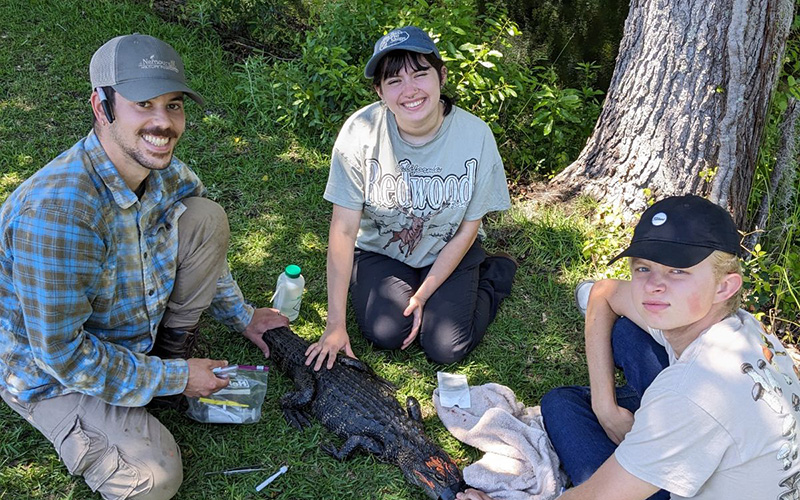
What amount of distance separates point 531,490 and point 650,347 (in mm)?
853

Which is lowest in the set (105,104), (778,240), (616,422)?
(616,422)

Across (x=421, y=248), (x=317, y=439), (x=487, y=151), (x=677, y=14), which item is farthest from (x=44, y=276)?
(x=677, y=14)

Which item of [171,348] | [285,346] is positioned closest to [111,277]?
[171,348]

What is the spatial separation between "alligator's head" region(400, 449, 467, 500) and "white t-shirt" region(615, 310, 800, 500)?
1.01 m

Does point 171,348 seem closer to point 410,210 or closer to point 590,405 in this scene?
point 410,210

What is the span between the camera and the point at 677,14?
4.25m

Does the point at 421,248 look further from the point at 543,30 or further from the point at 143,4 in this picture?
the point at 143,4

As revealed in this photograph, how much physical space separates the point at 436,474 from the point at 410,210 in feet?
4.83

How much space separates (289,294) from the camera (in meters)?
3.94

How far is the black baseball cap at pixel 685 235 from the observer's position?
2.23m

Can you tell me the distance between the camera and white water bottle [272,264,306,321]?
3914 millimetres

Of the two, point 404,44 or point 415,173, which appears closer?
point 404,44

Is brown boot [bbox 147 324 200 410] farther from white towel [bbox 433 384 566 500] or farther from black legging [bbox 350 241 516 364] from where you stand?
white towel [bbox 433 384 566 500]

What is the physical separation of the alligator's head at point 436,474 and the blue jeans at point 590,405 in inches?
19.8
